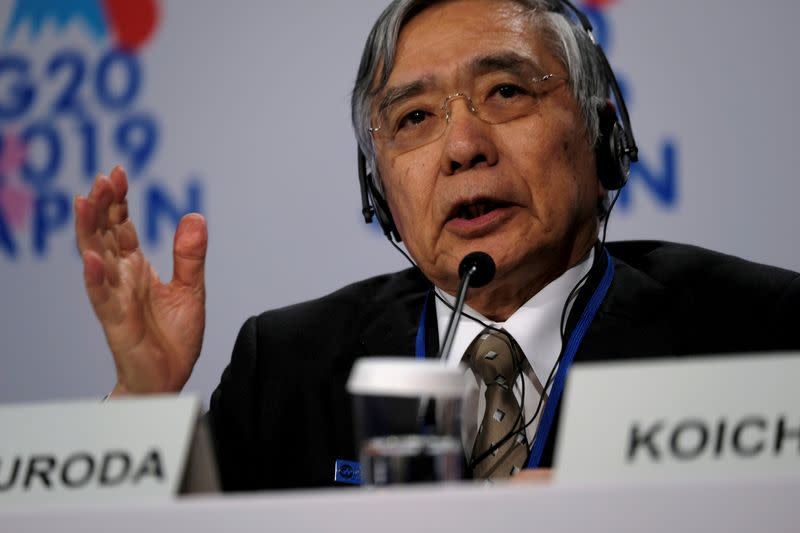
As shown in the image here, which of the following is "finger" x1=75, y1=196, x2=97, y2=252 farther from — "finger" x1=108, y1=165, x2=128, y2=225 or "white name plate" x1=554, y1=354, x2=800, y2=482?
"white name plate" x1=554, y1=354, x2=800, y2=482

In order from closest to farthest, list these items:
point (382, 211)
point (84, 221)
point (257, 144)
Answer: point (84, 221), point (382, 211), point (257, 144)

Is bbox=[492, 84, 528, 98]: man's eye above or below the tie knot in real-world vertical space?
above

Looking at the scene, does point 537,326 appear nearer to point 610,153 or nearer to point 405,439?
point 610,153

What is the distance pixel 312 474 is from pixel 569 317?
1.58 feet

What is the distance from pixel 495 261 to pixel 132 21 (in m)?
1.14

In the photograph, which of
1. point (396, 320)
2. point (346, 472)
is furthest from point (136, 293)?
point (396, 320)

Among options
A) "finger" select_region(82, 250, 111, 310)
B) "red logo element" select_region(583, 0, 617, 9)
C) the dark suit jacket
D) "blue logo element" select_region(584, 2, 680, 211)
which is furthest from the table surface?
"red logo element" select_region(583, 0, 617, 9)

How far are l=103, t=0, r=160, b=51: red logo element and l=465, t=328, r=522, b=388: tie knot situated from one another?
3.83 feet

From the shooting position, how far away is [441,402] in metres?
0.89

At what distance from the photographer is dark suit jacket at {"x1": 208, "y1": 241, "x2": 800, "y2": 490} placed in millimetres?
1706

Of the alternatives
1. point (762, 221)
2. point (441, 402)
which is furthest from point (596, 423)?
point (762, 221)

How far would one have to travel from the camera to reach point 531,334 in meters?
1.69

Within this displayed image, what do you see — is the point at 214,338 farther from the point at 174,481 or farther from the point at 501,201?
the point at 174,481

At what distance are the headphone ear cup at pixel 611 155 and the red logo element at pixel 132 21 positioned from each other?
1.07 m
